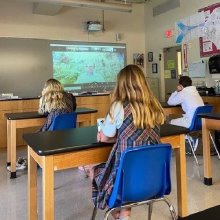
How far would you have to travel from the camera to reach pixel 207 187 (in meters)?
2.87

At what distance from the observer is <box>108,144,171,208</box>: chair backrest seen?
1517mm

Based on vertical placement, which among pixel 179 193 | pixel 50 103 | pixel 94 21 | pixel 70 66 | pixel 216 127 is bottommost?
pixel 179 193

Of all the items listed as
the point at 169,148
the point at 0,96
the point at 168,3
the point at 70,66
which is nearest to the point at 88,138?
the point at 169,148

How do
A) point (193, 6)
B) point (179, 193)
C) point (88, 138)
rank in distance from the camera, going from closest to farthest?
point (88, 138) < point (179, 193) < point (193, 6)

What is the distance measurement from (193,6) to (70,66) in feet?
9.66

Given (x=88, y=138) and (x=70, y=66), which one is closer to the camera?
(x=88, y=138)

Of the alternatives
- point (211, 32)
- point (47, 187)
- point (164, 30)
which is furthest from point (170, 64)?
point (47, 187)

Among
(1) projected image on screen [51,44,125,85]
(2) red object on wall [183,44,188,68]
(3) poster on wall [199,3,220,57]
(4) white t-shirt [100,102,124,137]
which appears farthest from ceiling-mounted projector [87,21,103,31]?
(4) white t-shirt [100,102,124,137]

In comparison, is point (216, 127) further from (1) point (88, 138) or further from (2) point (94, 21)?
(2) point (94, 21)

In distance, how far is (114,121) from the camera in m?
1.65

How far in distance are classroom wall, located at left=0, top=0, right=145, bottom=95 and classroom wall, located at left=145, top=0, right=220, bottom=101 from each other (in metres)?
0.24

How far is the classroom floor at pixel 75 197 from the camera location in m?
2.32

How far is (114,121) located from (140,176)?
1.16 feet

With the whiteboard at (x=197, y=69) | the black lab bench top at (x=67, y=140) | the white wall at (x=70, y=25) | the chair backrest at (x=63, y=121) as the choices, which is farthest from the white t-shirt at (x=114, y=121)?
the white wall at (x=70, y=25)
